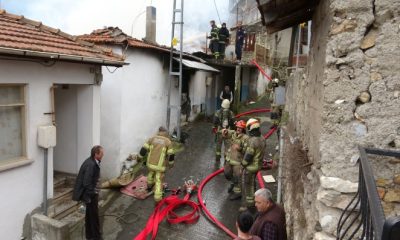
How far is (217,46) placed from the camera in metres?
16.5

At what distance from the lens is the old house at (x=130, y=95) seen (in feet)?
31.8

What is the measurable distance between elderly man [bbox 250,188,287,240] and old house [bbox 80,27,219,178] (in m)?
6.58

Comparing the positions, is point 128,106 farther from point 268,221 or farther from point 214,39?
point 214,39

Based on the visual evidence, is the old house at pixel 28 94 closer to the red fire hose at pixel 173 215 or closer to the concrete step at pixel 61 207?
the concrete step at pixel 61 207

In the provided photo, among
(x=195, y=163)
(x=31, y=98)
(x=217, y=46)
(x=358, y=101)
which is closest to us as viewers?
(x=358, y=101)

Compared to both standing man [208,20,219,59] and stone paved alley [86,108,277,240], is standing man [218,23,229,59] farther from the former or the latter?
stone paved alley [86,108,277,240]

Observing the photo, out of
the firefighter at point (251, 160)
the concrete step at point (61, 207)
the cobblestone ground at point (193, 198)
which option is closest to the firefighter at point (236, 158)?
the cobblestone ground at point (193, 198)

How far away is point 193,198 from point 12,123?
14.6 feet

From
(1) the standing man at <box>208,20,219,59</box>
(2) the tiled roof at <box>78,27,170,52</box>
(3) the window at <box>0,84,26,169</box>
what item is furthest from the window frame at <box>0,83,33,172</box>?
(1) the standing man at <box>208,20,219,59</box>

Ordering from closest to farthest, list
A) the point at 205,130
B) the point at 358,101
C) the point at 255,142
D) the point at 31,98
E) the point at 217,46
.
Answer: the point at 358,101 → the point at 31,98 → the point at 255,142 → the point at 205,130 → the point at 217,46

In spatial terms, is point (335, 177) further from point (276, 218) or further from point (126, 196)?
point (126, 196)

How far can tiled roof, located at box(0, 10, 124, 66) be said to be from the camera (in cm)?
535

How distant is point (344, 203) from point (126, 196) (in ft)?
22.2

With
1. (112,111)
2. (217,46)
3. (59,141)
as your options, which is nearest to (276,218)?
(59,141)
